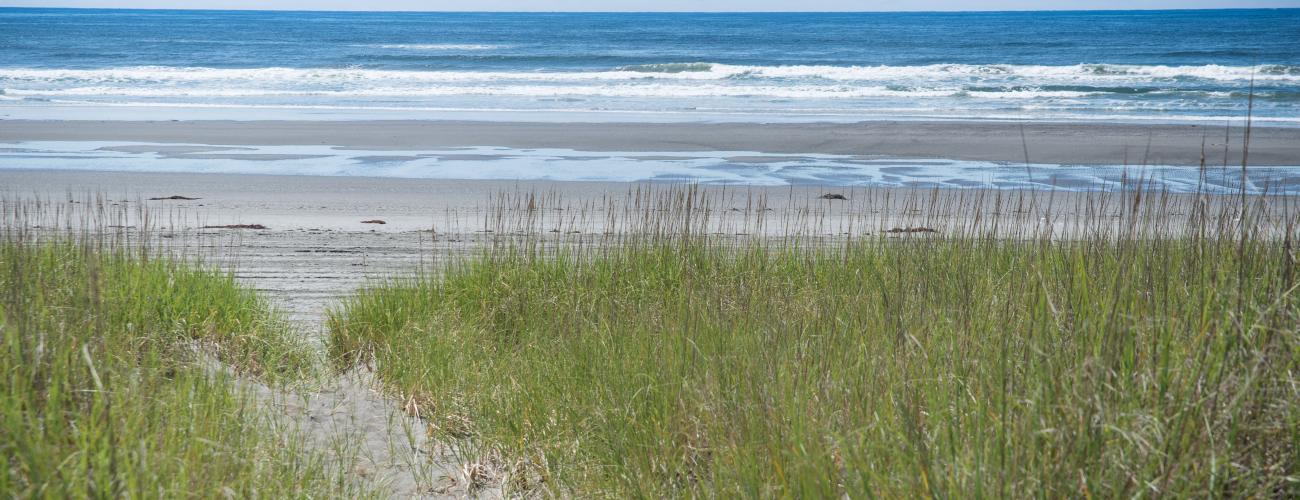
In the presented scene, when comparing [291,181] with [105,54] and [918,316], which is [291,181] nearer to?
[918,316]

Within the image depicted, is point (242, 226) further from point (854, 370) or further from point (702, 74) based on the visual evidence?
point (702, 74)

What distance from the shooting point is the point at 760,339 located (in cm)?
375

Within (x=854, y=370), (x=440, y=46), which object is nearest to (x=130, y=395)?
(x=854, y=370)

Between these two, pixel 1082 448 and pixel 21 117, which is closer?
pixel 1082 448

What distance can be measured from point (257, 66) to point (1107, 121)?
3380 centimetres

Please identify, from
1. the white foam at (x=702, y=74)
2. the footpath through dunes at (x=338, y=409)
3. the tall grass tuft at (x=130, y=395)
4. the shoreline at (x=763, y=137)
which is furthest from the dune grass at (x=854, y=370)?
the white foam at (x=702, y=74)

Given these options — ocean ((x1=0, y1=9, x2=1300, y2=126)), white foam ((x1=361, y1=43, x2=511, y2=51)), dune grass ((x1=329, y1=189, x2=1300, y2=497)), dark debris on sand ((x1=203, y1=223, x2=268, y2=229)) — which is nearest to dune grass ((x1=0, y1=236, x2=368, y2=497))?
dune grass ((x1=329, y1=189, x2=1300, y2=497))

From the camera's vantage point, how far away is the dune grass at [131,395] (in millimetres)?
2580

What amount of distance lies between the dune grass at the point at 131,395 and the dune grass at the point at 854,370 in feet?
2.26

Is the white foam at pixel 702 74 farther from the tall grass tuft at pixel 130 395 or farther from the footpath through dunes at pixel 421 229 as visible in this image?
the tall grass tuft at pixel 130 395

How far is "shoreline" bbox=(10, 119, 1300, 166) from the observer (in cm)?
1691

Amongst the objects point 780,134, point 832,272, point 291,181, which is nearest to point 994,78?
point 780,134

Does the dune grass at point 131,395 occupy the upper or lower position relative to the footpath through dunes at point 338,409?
upper

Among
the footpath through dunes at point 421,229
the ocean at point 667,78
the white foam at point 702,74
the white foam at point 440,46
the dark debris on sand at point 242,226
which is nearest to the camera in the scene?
the footpath through dunes at point 421,229
